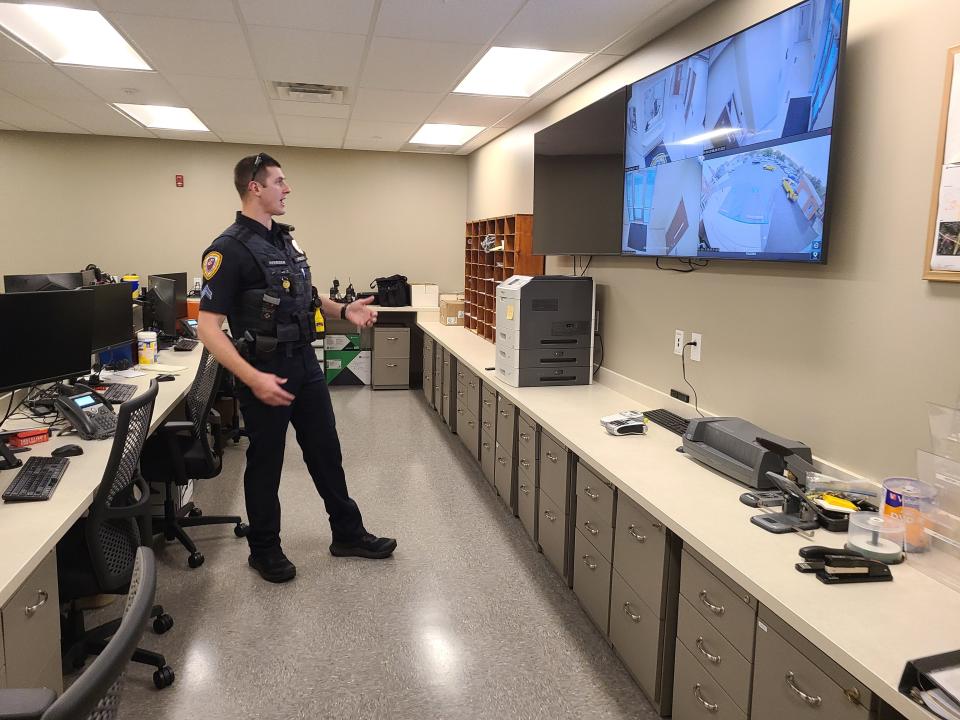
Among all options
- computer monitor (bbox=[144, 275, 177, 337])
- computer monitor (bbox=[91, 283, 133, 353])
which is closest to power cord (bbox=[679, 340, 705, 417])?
computer monitor (bbox=[91, 283, 133, 353])

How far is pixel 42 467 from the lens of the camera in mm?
2141

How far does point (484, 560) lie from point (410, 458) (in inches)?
64.6

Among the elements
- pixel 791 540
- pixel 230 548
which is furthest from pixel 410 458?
pixel 791 540

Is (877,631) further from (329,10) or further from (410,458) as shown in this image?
(410,458)

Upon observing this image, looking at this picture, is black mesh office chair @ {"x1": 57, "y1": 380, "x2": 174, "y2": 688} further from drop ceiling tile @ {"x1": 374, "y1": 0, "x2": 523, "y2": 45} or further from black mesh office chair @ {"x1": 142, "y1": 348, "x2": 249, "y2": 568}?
drop ceiling tile @ {"x1": 374, "y1": 0, "x2": 523, "y2": 45}

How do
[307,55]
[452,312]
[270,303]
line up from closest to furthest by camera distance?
[270,303]
[307,55]
[452,312]

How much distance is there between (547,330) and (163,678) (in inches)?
91.2

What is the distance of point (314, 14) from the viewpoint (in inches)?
118

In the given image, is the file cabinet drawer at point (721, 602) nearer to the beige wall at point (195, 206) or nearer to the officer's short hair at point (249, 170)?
the officer's short hair at point (249, 170)

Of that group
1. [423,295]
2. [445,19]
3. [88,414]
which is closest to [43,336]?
[88,414]

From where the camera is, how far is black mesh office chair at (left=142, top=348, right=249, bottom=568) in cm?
299

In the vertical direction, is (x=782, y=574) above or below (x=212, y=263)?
below

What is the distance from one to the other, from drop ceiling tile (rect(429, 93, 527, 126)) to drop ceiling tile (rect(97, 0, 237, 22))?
5.73 feet

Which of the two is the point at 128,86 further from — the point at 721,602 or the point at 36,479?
the point at 721,602
